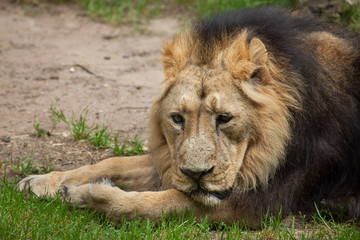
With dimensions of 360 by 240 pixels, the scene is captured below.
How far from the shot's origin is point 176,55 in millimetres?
4465

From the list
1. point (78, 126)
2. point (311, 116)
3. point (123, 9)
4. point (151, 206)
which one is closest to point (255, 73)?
point (311, 116)

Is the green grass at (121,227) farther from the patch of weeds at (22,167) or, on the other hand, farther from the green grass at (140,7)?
the green grass at (140,7)

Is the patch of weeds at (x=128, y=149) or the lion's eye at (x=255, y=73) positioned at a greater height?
the lion's eye at (x=255, y=73)

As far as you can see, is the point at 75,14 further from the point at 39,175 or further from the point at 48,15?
the point at 39,175

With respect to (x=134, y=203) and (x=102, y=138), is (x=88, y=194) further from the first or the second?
(x=102, y=138)

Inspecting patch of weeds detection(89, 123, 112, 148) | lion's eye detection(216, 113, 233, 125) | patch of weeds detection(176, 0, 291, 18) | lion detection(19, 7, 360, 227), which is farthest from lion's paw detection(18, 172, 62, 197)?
patch of weeds detection(176, 0, 291, 18)

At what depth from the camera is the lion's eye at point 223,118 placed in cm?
411

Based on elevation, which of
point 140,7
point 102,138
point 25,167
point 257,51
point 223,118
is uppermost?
point 257,51

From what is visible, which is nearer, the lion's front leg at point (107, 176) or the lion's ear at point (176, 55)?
the lion's ear at point (176, 55)

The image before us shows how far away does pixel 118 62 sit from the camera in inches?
337

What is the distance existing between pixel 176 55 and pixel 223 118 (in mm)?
674

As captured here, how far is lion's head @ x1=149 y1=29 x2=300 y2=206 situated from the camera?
161 inches

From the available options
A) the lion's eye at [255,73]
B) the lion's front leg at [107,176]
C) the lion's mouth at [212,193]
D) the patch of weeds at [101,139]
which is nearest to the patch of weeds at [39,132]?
the patch of weeds at [101,139]

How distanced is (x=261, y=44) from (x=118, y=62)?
15.2 feet
